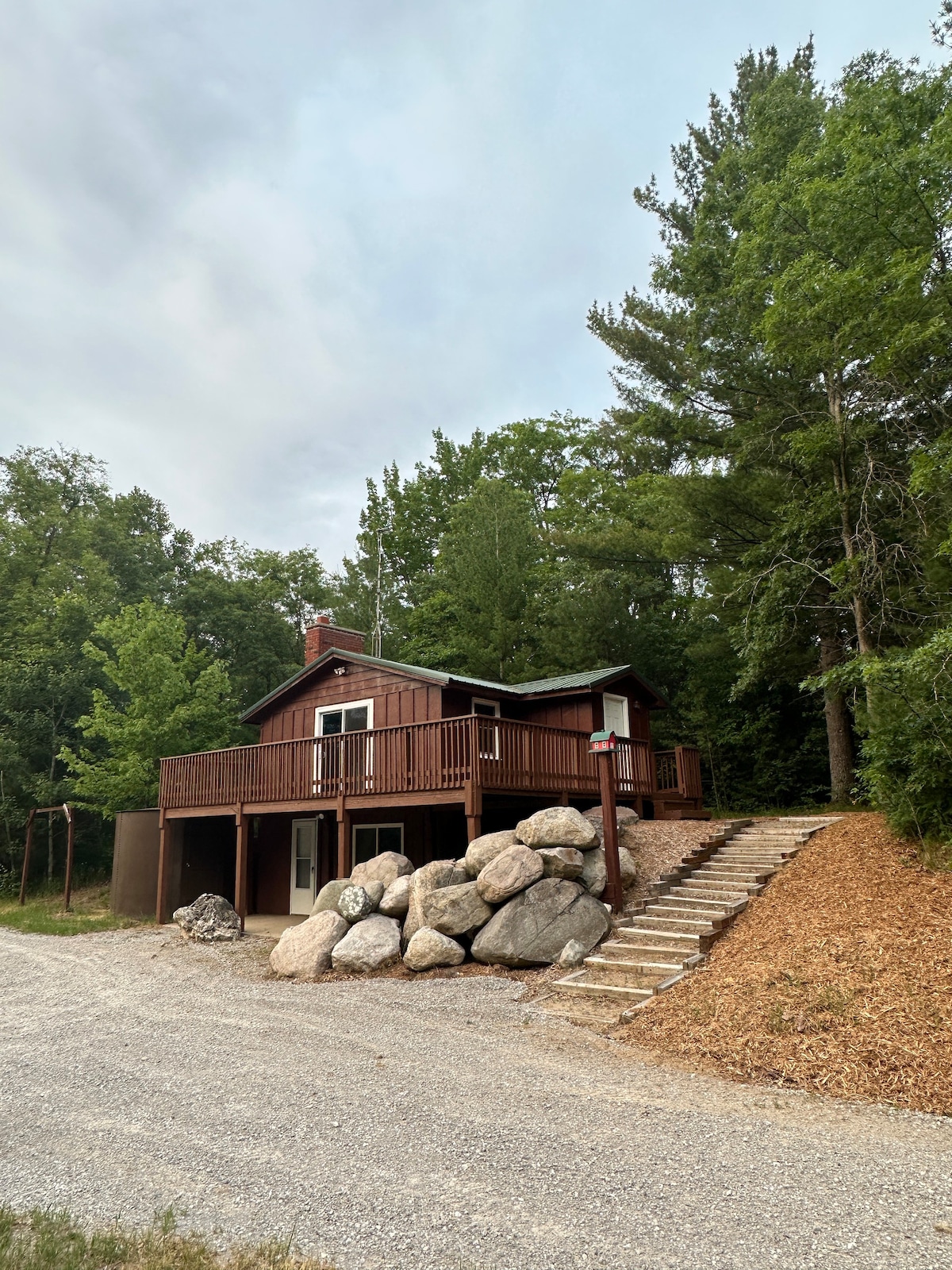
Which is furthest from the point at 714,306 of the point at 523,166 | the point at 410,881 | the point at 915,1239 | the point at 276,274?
the point at 915,1239

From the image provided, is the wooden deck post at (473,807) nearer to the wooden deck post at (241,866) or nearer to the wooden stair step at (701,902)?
the wooden stair step at (701,902)

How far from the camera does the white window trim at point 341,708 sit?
15.9 meters

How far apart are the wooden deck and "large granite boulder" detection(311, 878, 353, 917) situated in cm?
176

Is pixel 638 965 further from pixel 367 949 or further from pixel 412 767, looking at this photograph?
pixel 412 767

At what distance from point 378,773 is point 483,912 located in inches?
144

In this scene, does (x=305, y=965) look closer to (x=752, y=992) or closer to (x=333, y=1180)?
(x=752, y=992)

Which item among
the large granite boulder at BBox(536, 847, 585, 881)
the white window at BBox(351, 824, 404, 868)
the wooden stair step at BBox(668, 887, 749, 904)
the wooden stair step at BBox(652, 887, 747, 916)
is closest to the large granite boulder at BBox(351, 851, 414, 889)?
the large granite boulder at BBox(536, 847, 585, 881)

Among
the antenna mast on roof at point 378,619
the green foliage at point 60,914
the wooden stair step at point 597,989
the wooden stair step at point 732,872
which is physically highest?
the antenna mast on roof at point 378,619

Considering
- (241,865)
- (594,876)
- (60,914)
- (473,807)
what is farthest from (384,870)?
(60,914)

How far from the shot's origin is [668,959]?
854 cm

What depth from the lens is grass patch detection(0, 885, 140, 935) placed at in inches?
608

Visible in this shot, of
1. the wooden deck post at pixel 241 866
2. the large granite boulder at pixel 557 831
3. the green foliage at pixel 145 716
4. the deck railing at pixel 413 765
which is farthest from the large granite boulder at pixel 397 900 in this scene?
the green foliage at pixel 145 716

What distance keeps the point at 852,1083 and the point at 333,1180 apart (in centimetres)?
365

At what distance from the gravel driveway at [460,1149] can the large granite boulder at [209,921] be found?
552 centimetres
